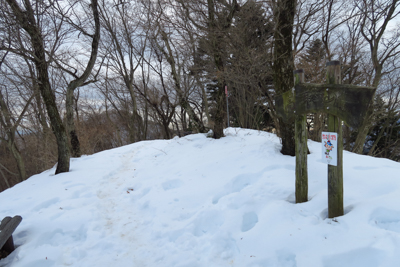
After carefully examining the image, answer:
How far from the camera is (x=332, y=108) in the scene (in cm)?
231

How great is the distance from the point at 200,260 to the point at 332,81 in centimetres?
252

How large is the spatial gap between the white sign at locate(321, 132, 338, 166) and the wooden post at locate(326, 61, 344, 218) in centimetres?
4

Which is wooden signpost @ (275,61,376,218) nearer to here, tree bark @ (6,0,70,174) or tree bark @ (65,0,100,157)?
tree bark @ (6,0,70,174)

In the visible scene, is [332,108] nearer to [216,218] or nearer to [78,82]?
[216,218]

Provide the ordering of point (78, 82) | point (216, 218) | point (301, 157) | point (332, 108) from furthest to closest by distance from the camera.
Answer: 1. point (78, 82)
2. point (216, 218)
3. point (301, 157)
4. point (332, 108)

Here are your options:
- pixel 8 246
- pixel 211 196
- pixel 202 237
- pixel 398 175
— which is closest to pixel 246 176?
pixel 211 196

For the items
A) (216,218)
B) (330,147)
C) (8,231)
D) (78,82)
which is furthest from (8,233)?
(78,82)

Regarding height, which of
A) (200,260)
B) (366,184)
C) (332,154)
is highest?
(332,154)

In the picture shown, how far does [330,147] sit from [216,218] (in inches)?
72.6

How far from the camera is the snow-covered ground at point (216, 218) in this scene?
2.17 meters

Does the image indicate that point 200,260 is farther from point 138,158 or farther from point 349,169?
point 138,158

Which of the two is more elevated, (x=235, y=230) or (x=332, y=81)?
(x=332, y=81)

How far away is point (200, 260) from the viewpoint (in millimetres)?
2475

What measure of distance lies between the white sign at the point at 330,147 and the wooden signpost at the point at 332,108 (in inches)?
1.4
